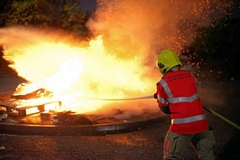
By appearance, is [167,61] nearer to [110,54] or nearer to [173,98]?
[173,98]

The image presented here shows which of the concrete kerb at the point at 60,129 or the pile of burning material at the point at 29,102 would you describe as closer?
the concrete kerb at the point at 60,129

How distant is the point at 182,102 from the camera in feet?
13.1

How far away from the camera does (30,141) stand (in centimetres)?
660

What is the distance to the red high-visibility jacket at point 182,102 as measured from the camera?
13.1ft

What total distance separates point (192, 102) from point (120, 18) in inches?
304

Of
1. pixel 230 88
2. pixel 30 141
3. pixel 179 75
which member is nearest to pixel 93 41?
pixel 30 141

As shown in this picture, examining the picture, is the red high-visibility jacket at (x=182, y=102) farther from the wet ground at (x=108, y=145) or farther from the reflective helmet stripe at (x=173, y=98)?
the wet ground at (x=108, y=145)

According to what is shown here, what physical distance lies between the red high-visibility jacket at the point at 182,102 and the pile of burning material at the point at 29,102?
5.10 metres

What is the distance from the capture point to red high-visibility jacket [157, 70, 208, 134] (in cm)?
398

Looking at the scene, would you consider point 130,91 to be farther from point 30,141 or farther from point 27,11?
point 27,11

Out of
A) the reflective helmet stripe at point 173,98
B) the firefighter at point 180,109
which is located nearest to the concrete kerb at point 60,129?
the firefighter at point 180,109

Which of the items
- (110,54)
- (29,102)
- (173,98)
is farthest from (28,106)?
(173,98)

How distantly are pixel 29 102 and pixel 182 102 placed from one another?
5.83 metres

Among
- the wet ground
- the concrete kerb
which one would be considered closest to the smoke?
the wet ground
